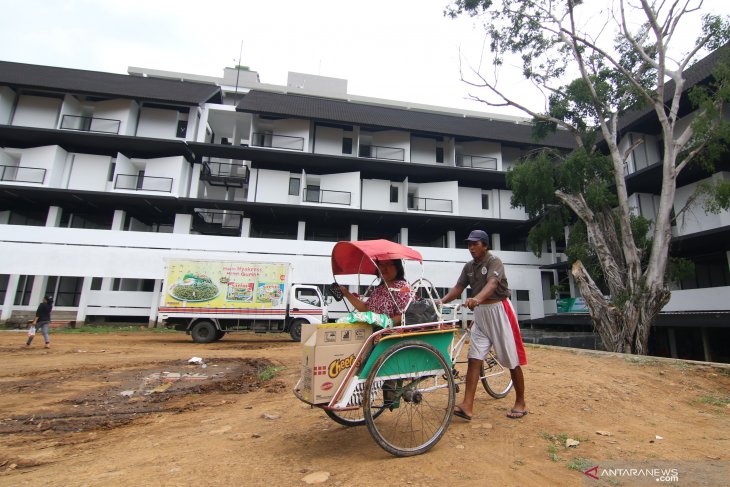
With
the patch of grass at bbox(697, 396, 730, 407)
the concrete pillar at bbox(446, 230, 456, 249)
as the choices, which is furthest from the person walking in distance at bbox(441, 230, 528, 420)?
the concrete pillar at bbox(446, 230, 456, 249)

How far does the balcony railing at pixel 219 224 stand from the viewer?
24.3 metres

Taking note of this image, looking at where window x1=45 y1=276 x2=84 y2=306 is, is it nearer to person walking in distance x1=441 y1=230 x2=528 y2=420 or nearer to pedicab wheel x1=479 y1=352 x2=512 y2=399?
pedicab wheel x1=479 y1=352 x2=512 y2=399

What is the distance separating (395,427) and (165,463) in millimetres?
→ 1897

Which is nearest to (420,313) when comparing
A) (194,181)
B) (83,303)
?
(83,303)

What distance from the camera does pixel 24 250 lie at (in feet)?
61.0

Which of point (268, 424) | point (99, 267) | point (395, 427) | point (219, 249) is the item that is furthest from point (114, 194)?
point (395, 427)

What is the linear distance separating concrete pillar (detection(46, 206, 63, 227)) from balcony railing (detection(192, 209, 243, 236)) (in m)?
7.17

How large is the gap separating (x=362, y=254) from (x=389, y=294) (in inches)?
24.1

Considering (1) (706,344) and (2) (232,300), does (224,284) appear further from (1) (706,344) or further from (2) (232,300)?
(1) (706,344)

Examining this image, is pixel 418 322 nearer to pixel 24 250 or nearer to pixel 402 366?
pixel 402 366

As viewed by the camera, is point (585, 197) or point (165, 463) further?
point (585, 197)

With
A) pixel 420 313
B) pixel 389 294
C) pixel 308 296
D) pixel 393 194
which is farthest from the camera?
pixel 393 194

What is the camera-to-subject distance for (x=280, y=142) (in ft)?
80.3

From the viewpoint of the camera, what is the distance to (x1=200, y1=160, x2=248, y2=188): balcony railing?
76.3 ft
